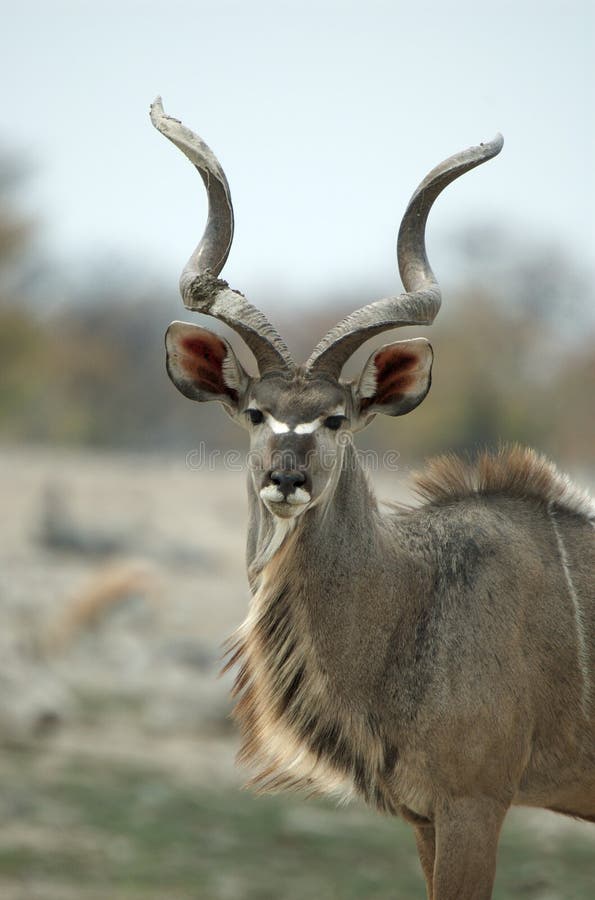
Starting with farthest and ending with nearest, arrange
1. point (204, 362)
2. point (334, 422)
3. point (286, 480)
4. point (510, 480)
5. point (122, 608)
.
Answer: point (122, 608) < point (510, 480) < point (204, 362) < point (334, 422) < point (286, 480)

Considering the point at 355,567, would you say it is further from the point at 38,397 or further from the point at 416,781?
the point at 38,397

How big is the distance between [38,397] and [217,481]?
813cm

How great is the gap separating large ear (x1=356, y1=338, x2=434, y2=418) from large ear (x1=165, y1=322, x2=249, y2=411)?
0.39 metres

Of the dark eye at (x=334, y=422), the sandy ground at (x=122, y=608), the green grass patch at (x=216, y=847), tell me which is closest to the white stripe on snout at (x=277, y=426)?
the dark eye at (x=334, y=422)

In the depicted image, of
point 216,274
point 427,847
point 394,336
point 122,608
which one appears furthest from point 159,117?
point 394,336

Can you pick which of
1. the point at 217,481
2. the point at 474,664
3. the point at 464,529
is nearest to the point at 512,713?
the point at 474,664

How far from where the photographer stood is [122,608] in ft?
42.2

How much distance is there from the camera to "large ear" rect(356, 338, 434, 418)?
4367 millimetres

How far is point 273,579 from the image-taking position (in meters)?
4.26

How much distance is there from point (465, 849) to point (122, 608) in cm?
907

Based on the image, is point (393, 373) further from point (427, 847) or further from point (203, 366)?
point (427, 847)

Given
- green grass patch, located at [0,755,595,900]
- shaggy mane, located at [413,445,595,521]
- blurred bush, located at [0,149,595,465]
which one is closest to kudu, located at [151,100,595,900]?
shaggy mane, located at [413,445,595,521]

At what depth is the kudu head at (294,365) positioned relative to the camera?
410cm

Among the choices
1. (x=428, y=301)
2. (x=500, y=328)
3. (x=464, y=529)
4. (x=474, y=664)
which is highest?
(x=500, y=328)
